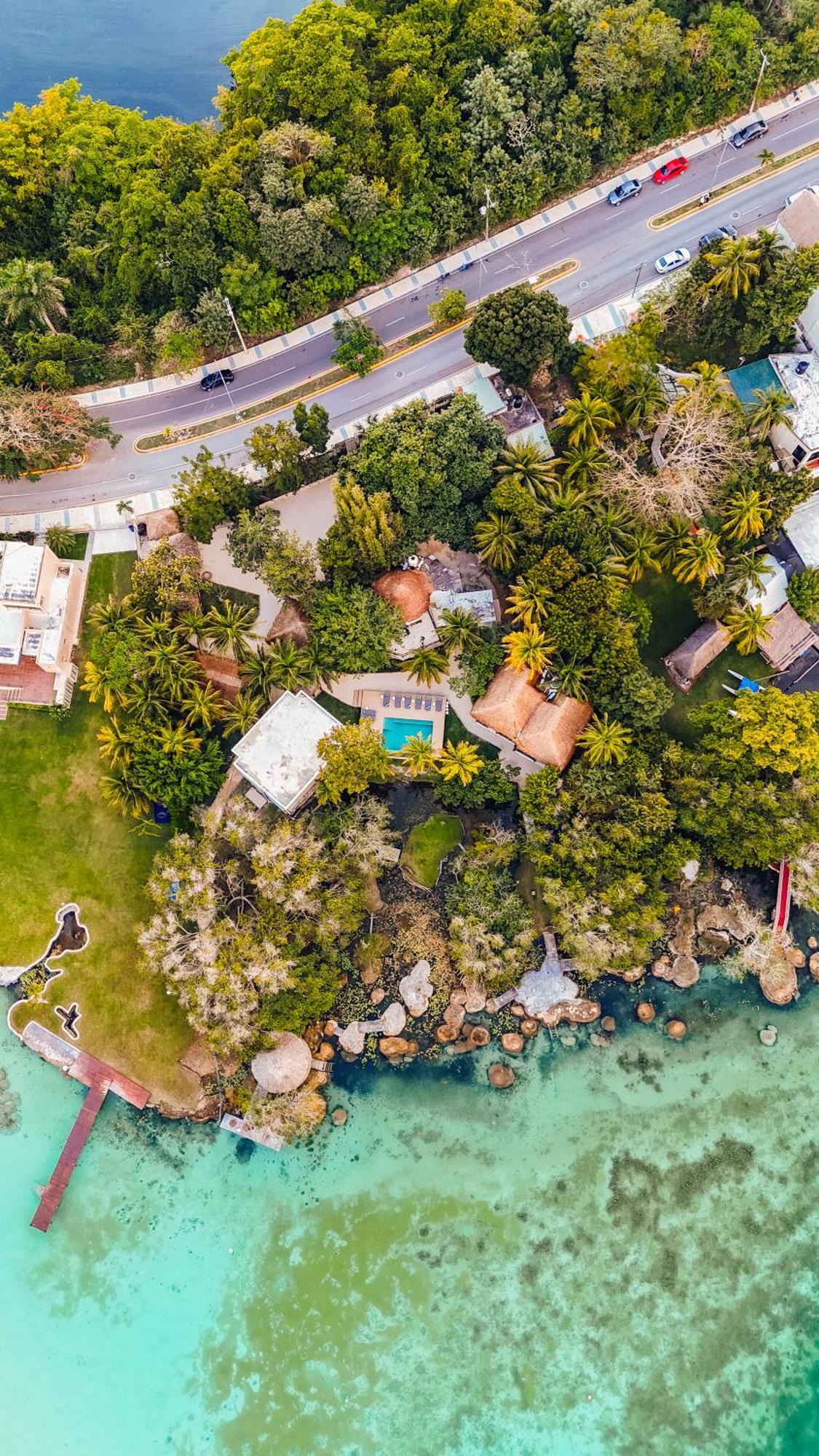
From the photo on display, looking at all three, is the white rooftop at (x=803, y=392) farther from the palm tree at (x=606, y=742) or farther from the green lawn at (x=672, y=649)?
the palm tree at (x=606, y=742)

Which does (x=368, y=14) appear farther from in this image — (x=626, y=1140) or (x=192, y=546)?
(x=626, y=1140)

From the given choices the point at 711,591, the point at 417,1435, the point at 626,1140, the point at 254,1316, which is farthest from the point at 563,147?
the point at 417,1435

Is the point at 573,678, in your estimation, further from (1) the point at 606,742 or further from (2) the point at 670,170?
(2) the point at 670,170

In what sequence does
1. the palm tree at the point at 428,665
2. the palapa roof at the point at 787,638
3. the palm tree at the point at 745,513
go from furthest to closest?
the palapa roof at the point at 787,638 < the palm tree at the point at 428,665 < the palm tree at the point at 745,513

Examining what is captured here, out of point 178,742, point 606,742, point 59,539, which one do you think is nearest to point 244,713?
point 178,742

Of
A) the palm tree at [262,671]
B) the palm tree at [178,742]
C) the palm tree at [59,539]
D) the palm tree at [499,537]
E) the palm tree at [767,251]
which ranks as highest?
the palm tree at [59,539]

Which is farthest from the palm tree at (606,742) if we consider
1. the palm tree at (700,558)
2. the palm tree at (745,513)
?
the palm tree at (745,513)
